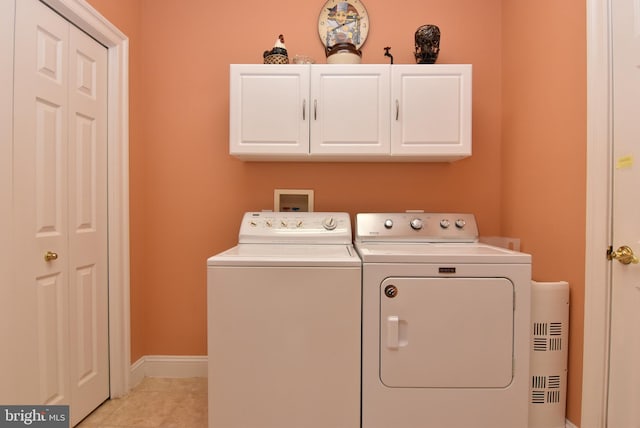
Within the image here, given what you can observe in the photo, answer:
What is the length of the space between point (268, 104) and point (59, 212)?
47.0 inches

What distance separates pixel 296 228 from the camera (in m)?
2.04

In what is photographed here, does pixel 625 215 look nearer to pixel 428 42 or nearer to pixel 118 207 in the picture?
pixel 428 42

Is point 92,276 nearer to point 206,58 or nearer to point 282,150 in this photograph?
point 282,150

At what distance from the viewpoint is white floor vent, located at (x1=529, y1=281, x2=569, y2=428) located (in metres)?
1.58

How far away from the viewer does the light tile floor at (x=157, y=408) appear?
70.6 inches

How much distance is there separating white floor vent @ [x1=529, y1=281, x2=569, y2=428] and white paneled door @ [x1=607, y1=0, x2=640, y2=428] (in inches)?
8.2

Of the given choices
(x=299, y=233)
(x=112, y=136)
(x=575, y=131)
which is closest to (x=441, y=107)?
(x=575, y=131)

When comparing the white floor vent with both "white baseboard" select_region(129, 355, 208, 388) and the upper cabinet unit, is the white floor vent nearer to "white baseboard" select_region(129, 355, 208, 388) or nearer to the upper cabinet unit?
the upper cabinet unit

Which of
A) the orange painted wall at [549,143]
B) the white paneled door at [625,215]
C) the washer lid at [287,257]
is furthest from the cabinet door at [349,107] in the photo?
the white paneled door at [625,215]

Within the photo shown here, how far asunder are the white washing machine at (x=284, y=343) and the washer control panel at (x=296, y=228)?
51 cm

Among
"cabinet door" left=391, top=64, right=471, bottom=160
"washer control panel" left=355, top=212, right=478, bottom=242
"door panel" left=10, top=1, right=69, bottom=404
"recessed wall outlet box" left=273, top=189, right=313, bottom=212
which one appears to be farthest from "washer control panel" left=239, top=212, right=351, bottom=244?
"door panel" left=10, top=1, right=69, bottom=404

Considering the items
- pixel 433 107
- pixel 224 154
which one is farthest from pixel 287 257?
pixel 433 107

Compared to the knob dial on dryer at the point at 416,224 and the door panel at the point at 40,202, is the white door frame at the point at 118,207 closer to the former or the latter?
the door panel at the point at 40,202

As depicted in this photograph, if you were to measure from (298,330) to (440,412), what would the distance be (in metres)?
0.73
